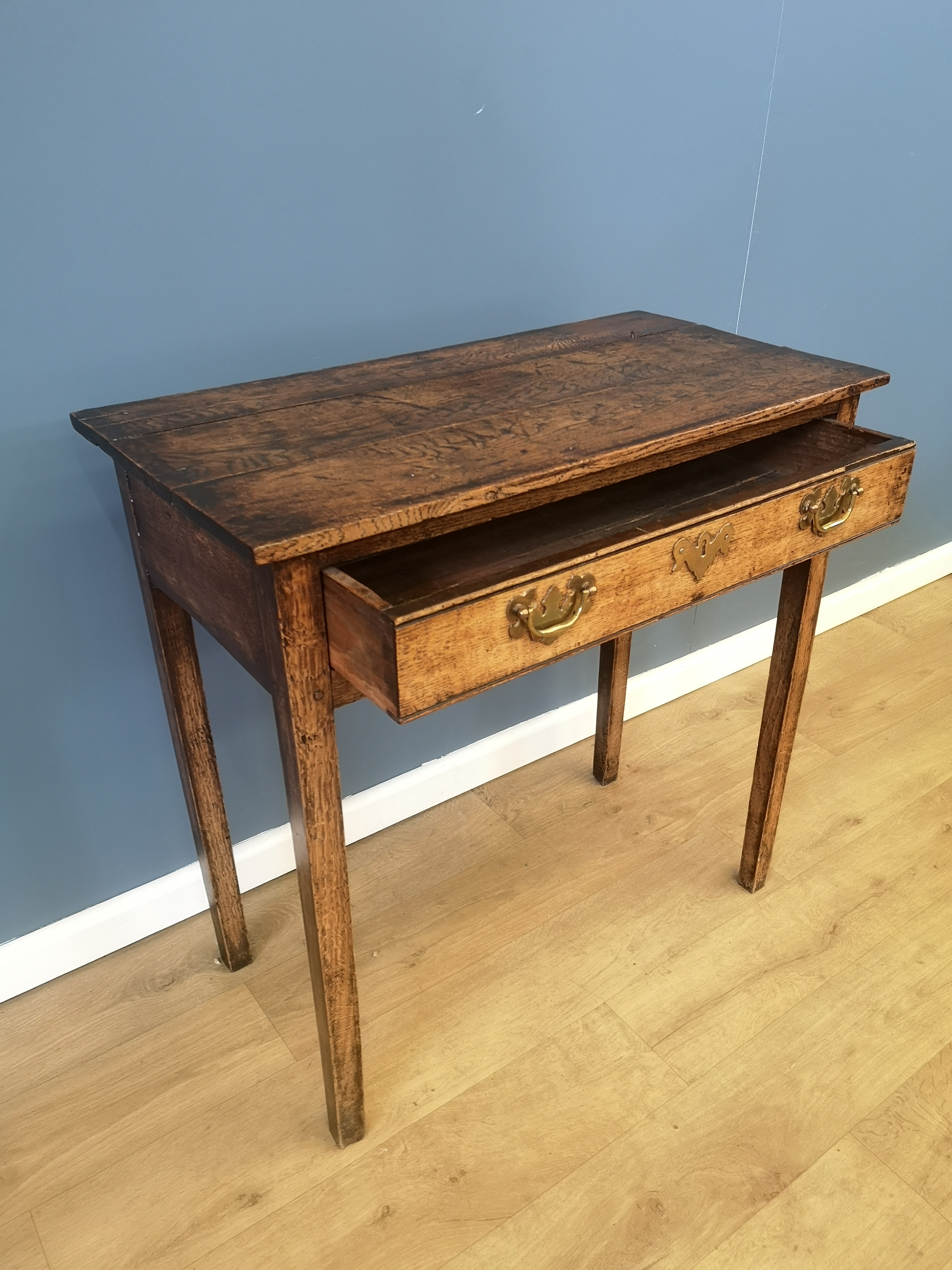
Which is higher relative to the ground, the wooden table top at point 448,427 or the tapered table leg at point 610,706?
the wooden table top at point 448,427

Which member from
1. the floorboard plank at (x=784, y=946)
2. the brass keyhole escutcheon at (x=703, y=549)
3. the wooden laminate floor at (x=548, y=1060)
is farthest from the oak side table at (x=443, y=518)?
the floorboard plank at (x=784, y=946)

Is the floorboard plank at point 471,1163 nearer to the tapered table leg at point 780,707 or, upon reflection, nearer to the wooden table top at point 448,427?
the tapered table leg at point 780,707

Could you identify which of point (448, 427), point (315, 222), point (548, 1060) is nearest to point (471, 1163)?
point (548, 1060)

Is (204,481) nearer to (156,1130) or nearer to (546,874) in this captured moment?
(156,1130)

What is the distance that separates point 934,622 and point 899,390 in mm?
555

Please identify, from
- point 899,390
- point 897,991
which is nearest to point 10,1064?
point 897,991

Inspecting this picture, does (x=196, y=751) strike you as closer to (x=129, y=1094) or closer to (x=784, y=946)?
(x=129, y=1094)

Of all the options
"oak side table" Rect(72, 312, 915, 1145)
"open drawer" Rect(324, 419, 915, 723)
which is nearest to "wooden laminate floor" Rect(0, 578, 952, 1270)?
"oak side table" Rect(72, 312, 915, 1145)

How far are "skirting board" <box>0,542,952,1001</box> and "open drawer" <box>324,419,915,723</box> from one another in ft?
2.16

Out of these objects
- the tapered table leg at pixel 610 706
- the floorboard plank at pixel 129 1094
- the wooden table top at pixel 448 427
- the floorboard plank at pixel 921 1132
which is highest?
the wooden table top at pixel 448 427

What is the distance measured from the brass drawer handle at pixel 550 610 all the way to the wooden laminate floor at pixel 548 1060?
663 mm

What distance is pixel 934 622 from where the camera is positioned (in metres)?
2.27

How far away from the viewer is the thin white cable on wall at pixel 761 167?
4.99ft

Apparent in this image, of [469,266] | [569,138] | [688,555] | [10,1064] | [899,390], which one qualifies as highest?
[569,138]
